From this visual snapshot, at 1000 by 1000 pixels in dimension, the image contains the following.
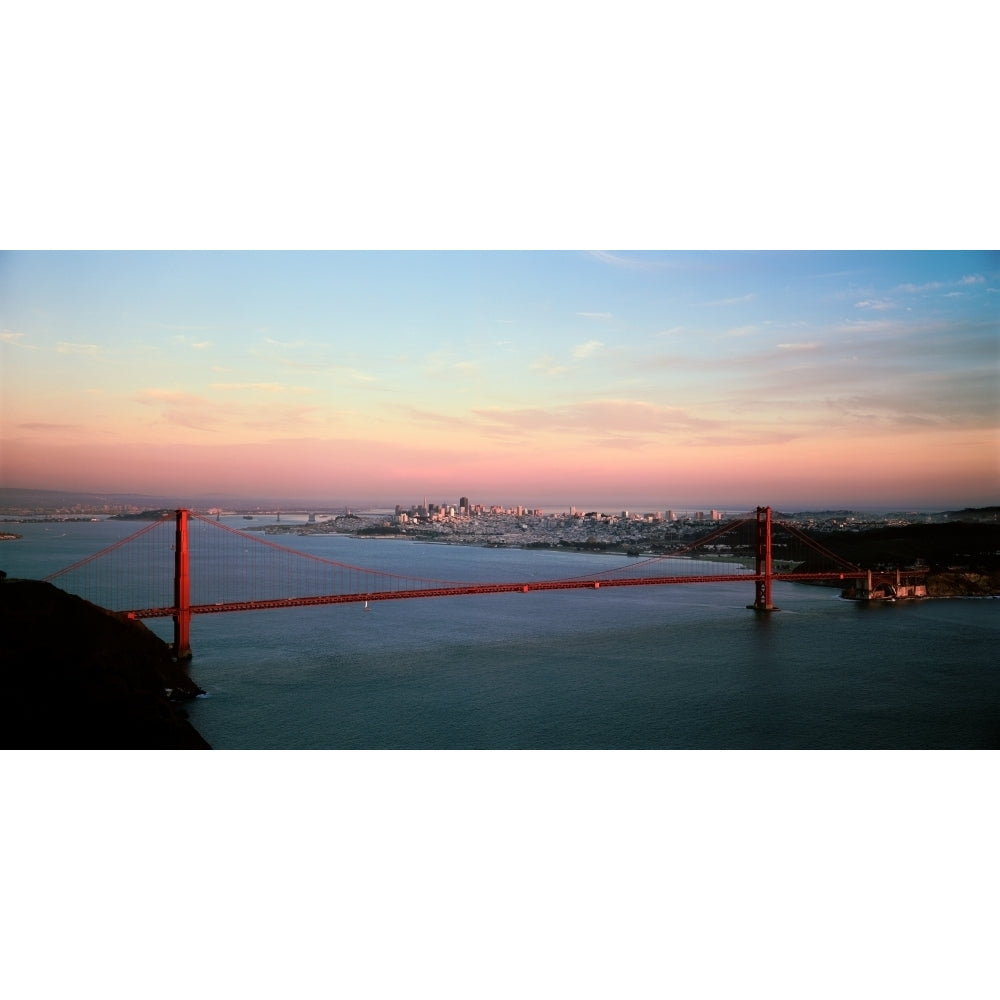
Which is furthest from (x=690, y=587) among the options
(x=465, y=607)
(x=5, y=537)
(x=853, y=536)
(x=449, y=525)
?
(x=5, y=537)

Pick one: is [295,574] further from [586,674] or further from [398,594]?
[586,674]

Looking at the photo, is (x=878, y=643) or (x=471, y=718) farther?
(x=878, y=643)

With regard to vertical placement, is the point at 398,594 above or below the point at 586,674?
above

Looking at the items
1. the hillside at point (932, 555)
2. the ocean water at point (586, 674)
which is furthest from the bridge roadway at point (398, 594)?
the hillside at point (932, 555)

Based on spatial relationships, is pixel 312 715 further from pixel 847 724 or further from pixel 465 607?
pixel 465 607

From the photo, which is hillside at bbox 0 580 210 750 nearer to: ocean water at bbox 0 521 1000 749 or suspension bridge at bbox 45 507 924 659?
ocean water at bbox 0 521 1000 749

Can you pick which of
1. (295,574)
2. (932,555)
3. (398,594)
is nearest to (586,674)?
(398,594)
